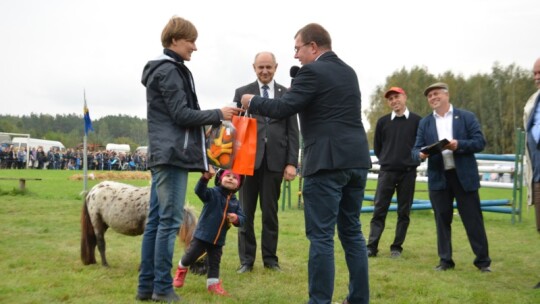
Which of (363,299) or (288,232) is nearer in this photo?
(363,299)

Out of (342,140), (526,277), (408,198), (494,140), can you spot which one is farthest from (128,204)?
(494,140)

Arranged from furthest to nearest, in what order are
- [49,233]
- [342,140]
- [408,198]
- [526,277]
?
[49,233], [408,198], [526,277], [342,140]

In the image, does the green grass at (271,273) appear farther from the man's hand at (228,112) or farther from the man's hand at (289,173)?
the man's hand at (228,112)

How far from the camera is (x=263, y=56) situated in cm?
616

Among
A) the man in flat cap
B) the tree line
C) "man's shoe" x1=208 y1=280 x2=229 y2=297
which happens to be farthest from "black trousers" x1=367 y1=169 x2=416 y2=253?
the tree line

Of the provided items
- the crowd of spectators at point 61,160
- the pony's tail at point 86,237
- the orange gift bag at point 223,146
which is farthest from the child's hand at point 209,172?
the crowd of spectators at point 61,160

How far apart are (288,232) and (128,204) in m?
3.80

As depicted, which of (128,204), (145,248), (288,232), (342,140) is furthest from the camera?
(288,232)

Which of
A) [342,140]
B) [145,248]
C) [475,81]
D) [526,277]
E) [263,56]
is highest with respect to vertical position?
[475,81]

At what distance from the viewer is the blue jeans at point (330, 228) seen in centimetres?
402

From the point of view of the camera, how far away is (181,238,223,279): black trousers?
4.97m

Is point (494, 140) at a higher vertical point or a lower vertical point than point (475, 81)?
lower

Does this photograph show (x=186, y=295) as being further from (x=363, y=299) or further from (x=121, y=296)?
(x=363, y=299)

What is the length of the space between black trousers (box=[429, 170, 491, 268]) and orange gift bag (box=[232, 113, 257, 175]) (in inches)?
112
